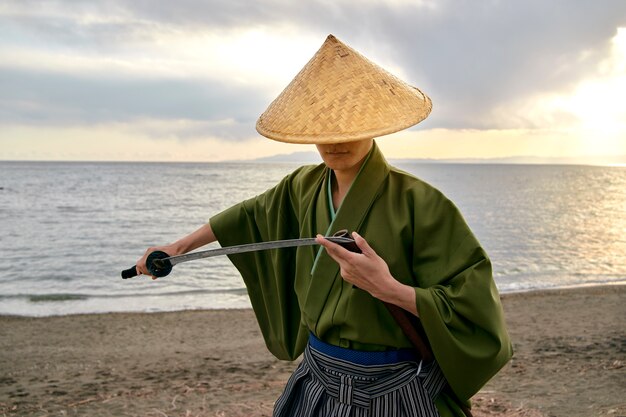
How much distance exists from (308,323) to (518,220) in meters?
29.1

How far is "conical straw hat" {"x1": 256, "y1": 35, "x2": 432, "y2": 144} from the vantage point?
198 centimetres

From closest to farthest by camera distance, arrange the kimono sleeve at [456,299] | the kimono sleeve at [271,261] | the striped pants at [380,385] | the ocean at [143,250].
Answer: the kimono sleeve at [456,299], the striped pants at [380,385], the kimono sleeve at [271,261], the ocean at [143,250]

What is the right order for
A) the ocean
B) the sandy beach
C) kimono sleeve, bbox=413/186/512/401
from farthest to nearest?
the ocean
the sandy beach
kimono sleeve, bbox=413/186/512/401

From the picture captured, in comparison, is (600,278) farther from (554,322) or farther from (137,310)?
(137,310)

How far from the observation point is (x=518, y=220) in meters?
29.8

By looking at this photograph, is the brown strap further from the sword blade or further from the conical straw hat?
the conical straw hat

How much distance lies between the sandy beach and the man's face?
3.30m

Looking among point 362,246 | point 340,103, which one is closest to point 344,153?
point 340,103

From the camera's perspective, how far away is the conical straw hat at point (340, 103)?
198 cm

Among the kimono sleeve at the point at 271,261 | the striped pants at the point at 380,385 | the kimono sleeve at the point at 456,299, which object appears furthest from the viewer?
the kimono sleeve at the point at 271,261

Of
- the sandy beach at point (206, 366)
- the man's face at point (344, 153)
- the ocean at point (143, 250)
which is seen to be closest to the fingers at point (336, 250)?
the man's face at point (344, 153)

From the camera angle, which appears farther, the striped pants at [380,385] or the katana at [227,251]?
the striped pants at [380,385]

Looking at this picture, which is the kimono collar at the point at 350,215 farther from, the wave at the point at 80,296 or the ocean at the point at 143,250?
the wave at the point at 80,296

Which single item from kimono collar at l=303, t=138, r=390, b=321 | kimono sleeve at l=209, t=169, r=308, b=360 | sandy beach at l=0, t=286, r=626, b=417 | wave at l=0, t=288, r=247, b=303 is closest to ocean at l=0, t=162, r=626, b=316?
wave at l=0, t=288, r=247, b=303
